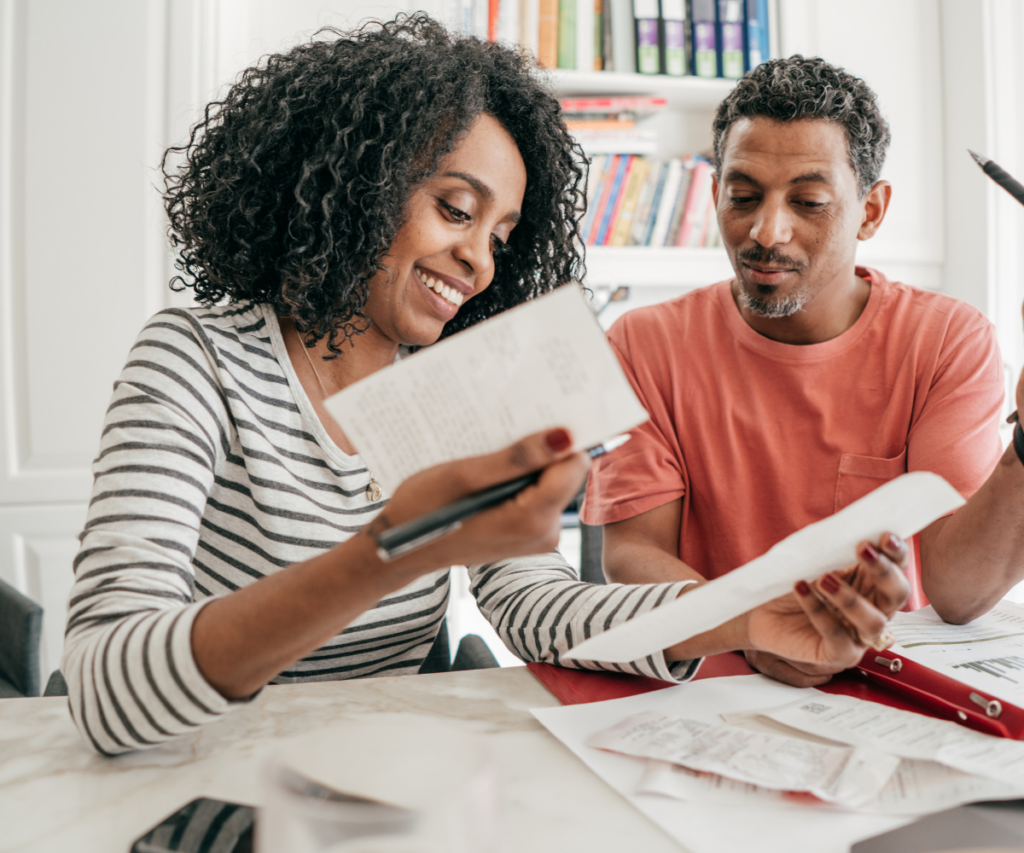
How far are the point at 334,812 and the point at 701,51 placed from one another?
7.54ft

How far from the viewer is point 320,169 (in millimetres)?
981

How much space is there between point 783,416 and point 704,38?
54.7 inches

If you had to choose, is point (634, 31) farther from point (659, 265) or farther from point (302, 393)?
point (302, 393)

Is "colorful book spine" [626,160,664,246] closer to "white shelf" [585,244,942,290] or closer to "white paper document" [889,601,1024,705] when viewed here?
"white shelf" [585,244,942,290]

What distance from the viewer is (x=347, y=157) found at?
973 millimetres

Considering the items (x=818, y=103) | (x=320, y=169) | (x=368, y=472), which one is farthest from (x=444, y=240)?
(x=818, y=103)

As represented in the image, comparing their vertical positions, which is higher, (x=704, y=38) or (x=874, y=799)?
(x=704, y=38)

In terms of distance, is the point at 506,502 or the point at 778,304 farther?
the point at 778,304

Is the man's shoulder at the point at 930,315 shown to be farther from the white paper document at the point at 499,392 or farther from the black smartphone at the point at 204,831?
the black smartphone at the point at 204,831

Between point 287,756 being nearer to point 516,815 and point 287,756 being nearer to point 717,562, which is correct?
point 516,815

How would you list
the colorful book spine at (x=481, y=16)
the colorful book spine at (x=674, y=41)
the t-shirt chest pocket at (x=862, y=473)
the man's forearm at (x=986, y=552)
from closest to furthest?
the man's forearm at (x=986, y=552) < the t-shirt chest pocket at (x=862, y=473) < the colorful book spine at (x=481, y=16) < the colorful book spine at (x=674, y=41)

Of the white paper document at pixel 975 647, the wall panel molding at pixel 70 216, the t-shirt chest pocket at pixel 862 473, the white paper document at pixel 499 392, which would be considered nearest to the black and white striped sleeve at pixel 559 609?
the white paper document at pixel 975 647

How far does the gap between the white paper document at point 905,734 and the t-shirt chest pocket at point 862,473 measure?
21.8 inches

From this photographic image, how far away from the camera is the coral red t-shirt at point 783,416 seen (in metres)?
1.20
